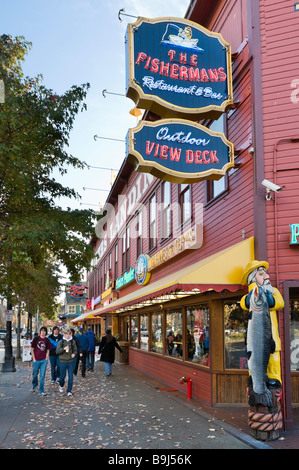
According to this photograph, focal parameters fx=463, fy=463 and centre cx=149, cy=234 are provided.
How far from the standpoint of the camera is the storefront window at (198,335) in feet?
36.6

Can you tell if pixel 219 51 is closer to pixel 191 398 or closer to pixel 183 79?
pixel 183 79

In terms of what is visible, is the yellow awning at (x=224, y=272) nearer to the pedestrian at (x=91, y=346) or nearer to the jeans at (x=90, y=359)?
the pedestrian at (x=91, y=346)

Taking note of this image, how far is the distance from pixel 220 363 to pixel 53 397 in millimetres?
4760

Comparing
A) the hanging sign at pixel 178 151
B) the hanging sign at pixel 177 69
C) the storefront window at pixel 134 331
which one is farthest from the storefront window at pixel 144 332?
the hanging sign at pixel 177 69

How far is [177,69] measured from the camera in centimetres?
970

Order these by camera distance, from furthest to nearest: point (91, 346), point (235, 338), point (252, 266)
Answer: point (91, 346) → point (235, 338) → point (252, 266)

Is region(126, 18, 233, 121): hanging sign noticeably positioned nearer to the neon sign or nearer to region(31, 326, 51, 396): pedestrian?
the neon sign

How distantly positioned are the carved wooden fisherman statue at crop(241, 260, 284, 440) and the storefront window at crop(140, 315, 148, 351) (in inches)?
455

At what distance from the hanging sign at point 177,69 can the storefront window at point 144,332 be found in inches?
441

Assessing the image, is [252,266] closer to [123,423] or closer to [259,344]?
[259,344]

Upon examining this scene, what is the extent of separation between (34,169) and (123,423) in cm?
747

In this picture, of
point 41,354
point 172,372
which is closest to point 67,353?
point 41,354

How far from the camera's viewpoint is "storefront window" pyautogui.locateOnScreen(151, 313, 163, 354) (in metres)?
16.5

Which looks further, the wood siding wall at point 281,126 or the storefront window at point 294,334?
the storefront window at point 294,334
